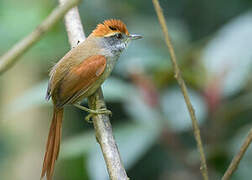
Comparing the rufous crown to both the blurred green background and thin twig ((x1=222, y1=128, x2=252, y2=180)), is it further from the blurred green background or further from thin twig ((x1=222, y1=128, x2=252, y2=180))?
thin twig ((x1=222, y1=128, x2=252, y2=180))

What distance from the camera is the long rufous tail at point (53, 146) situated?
2.23 metres

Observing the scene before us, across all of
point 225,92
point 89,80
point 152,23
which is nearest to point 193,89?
point 225,92

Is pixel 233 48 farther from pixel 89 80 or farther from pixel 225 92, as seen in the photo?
pixel 89 80

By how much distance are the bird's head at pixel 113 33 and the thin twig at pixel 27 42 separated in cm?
191

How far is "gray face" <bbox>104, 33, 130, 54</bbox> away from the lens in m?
2.97

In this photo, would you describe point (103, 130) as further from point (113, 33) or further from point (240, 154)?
point (113, 33)

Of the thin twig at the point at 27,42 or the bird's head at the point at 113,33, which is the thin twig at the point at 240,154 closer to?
the thin twig at the point at 27,42

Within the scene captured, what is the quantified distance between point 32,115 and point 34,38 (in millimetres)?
3919

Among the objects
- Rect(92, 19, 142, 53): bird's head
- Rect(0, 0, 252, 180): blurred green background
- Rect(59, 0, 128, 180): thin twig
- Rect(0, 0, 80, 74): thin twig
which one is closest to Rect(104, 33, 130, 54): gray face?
Rect(92, 19, 142, 53): bird's head

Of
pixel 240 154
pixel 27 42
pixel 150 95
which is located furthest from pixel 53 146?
pixel 27 42

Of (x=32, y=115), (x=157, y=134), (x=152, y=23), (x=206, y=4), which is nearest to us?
(x=157, y=134)

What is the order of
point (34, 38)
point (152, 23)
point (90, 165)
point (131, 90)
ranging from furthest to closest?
point (152, 23) < point (131, 90) < point (90, 165) < point (34, 38)

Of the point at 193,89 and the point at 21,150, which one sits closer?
the point at 193,89

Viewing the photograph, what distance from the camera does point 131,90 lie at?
304 centimetres
